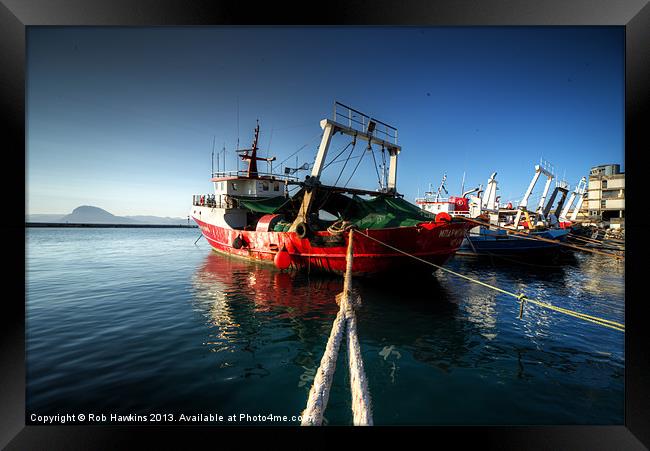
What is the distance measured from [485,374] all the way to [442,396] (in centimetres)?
124

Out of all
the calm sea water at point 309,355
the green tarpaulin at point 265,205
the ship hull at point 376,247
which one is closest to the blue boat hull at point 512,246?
the calm sea water at point 309,355

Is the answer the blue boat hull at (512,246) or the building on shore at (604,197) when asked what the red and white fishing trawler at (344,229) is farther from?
the building on shore at (604,197)

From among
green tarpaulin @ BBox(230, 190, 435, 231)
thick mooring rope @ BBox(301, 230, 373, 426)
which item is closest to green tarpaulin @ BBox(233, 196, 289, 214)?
green tarpaulin @ BBox(230, 190, 435, 231)

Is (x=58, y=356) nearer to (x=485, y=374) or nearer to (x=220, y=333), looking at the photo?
(x=220, y=333)

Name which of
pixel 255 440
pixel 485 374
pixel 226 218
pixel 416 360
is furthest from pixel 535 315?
pixel 226 218

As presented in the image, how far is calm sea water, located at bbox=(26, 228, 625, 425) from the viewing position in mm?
3514

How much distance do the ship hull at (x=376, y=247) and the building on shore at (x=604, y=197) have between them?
141 feet

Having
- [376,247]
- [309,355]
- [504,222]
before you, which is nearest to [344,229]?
[376,247]

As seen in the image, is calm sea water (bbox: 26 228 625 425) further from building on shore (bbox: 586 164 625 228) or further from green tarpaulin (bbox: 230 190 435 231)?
building on shore (bbox: 586 164 625 228)

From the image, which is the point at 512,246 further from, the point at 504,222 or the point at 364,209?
the point at 364,209

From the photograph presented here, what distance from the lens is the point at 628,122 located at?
105 inches

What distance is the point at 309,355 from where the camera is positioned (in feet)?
16.2
